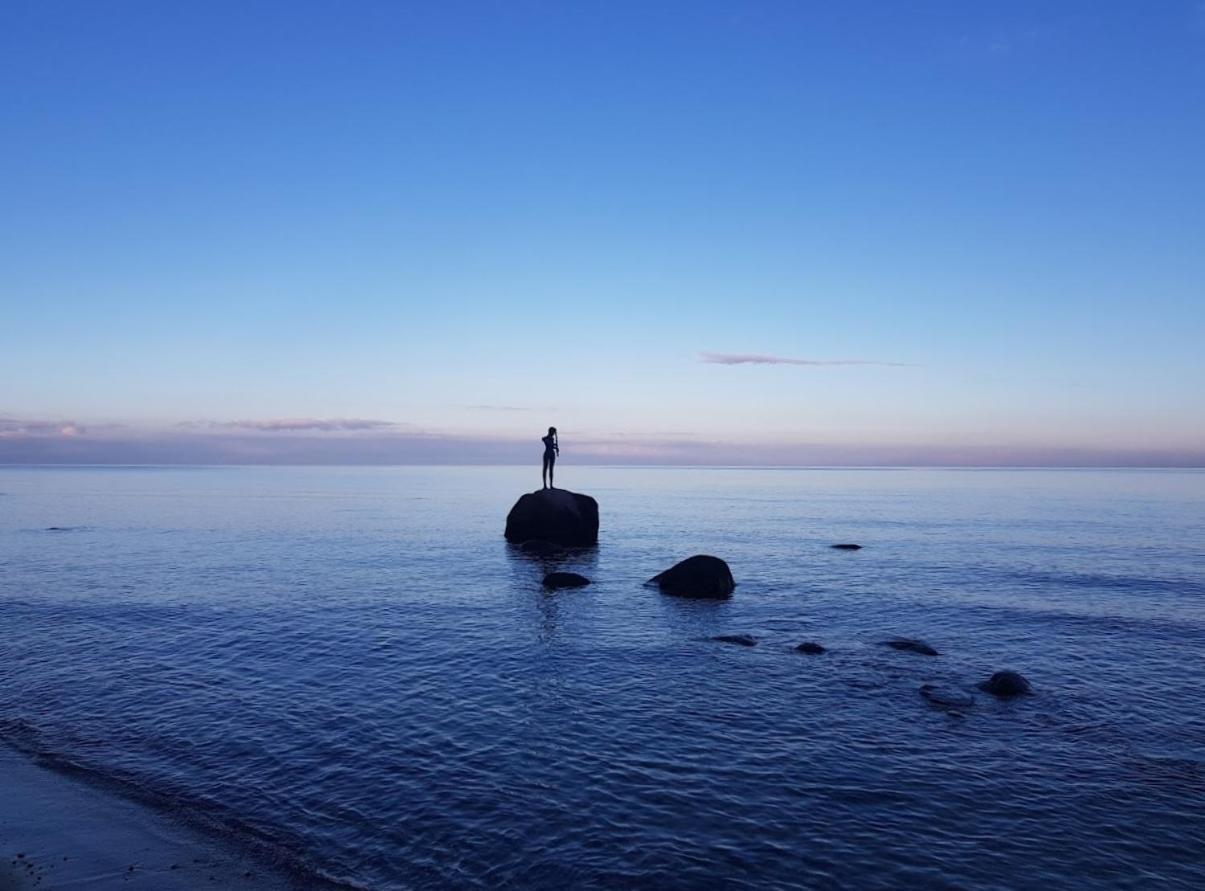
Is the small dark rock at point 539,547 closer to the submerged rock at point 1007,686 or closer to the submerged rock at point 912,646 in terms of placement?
the submerged rock at point 912,646

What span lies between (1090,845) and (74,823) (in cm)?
2044

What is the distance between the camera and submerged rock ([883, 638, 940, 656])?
28188 mm

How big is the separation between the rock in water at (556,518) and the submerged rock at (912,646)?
3289cm

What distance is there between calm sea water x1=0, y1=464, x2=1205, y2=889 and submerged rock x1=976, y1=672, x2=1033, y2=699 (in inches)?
32.2

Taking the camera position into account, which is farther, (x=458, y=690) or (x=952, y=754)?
(x=458, y=690)

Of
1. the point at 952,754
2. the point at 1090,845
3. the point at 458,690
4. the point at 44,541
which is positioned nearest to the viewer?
the point at 1090,845

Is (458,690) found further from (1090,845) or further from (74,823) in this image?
(1090,845)

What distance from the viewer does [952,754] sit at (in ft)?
60.5

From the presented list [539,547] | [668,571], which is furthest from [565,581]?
[539,547]

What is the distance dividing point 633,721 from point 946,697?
33.3 feet

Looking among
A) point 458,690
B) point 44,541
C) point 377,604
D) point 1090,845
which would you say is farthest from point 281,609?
point 44,541

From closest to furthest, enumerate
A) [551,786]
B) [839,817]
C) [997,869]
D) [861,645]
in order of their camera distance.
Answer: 1. [997,869]
2. [839,817]
3. [551,786]
4. [861,645]

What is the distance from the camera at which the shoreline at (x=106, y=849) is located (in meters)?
12.3

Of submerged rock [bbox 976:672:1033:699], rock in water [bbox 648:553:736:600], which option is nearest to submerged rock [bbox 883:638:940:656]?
submerged rock [bbox 976:672:1033:699]
